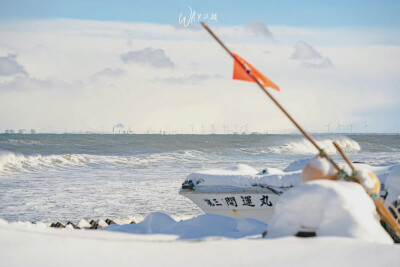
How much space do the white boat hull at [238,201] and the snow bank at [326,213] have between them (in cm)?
528

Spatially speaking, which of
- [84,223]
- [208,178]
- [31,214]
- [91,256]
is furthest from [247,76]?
[31,214]

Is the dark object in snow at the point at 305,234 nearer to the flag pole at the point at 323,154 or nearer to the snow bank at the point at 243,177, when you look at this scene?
the flag pole at the point at 323,154

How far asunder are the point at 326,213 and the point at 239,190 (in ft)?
18.9

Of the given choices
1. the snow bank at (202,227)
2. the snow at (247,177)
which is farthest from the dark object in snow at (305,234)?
the snow at (247,177)

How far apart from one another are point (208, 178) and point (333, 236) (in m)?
6.12

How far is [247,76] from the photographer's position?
429 cm

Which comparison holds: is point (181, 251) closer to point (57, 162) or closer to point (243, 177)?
point (243, 177)

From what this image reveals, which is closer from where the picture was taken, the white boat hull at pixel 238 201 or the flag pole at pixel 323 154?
the flag pole at pixel 323 154

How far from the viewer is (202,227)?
4473 millimetres

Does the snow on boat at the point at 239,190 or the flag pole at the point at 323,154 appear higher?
the flag pole at the point at 323,154

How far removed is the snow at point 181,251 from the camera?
317 cm

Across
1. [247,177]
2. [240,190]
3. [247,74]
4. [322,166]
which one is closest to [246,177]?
[247,177]

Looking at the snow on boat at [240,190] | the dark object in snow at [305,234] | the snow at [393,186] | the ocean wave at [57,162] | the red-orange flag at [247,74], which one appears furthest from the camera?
the ocean wave at [57,162]

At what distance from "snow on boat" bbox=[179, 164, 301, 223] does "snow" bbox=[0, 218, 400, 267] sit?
5398 millimetres
